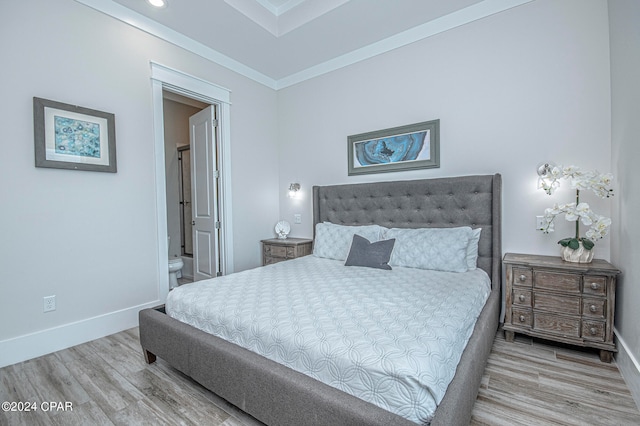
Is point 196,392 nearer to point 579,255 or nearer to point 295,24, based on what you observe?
point 579,255

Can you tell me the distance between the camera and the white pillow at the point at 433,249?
2406 millimetres

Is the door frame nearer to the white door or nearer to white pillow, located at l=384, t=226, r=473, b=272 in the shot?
the white door

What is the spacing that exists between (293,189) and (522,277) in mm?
2732

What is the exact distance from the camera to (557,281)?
6.76 ft

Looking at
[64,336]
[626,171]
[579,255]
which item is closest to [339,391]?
[579,255]

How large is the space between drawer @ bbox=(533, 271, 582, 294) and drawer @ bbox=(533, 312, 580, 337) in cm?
20

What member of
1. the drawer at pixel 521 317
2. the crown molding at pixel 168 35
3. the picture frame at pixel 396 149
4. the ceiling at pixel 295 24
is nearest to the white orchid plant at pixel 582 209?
the drawer at pixel 521 317

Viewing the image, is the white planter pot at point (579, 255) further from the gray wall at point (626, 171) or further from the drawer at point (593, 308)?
the drawer at point (593, 308)

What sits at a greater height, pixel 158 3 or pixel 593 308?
pixel 158 3

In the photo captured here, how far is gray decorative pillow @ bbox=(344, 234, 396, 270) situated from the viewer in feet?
8.33

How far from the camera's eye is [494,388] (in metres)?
1.72

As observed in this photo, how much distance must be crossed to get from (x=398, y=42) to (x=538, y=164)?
186cm

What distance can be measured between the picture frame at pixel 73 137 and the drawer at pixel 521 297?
3506 mm

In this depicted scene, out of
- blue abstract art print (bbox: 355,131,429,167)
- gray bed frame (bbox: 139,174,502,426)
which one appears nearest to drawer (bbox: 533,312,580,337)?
gray bed frame (bbox: 139,174,502,426)
